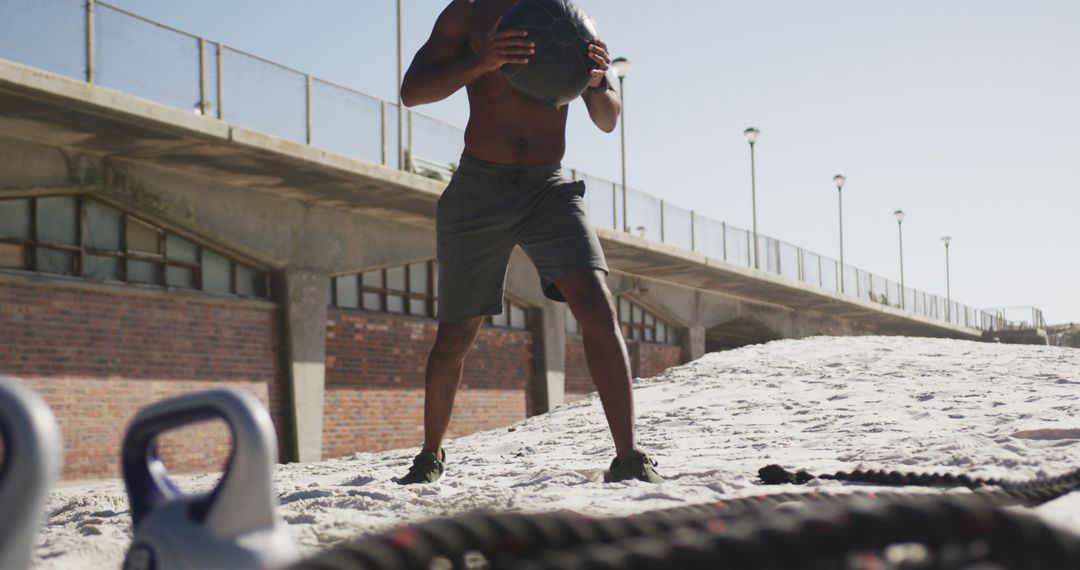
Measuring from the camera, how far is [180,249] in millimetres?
12656

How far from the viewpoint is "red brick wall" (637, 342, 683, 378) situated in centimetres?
2295

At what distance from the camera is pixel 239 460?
137 cm

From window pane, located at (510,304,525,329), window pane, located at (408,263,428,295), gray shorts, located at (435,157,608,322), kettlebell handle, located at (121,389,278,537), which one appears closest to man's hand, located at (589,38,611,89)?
gray shorts, located at (435,157,608,322)

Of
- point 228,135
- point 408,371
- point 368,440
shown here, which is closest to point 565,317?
point 408,371

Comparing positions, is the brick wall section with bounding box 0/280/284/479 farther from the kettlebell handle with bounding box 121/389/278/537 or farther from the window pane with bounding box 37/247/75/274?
the kettlebell handle with bounding box 121/389/278/537

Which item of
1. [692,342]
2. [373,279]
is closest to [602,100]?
[373,279]

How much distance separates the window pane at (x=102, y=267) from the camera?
1146cm

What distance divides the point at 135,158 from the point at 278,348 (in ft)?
10.8

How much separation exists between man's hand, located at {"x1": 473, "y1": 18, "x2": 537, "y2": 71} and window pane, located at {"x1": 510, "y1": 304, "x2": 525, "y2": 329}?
48.3ft

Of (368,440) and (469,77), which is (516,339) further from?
(469,77)

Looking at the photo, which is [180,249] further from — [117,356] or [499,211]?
[499,211]

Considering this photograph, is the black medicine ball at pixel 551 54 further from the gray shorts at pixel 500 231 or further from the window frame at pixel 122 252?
the window frame at pixel 122 252

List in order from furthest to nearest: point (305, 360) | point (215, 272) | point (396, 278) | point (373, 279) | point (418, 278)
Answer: point (418, 278), point (396, 278), point (373, 279), point (305, 360), point (215, 272)

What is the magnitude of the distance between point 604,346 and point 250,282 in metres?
10.6
